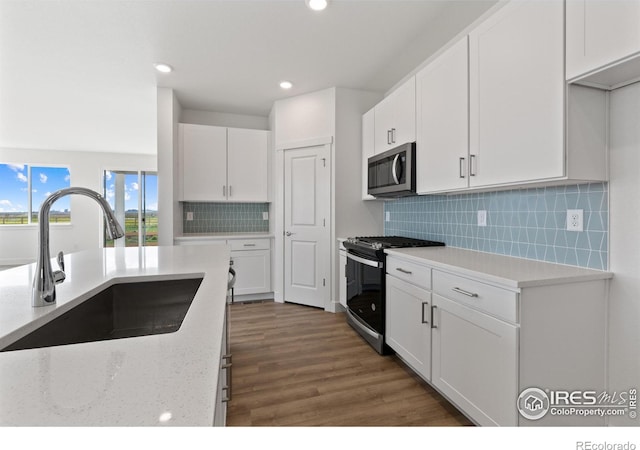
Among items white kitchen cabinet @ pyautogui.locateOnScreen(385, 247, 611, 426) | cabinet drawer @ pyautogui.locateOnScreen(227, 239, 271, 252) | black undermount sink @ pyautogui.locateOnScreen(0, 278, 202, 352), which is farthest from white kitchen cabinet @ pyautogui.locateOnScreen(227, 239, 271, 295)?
white kitchen cabinet @ pyautogui.locateOnScreen(385, 247, 611, 426)

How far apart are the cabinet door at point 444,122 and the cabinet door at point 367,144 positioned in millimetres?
860

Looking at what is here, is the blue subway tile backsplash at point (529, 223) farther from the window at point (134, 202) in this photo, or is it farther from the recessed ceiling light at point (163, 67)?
the window at point (134, 202)

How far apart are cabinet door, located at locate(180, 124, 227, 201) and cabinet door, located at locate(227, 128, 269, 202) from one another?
0.10m

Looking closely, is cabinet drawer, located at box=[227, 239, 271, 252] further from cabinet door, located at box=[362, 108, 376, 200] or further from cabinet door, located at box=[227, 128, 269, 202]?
cabinet door, located at box=[362, 108, 376, 200]

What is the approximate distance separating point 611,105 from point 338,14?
1.80m

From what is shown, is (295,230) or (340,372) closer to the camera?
(340,372)

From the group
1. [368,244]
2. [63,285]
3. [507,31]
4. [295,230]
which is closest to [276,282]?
[295,230]

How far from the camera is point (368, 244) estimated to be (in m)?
2.60

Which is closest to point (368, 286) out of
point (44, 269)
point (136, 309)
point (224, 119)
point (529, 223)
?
point (529, 223)

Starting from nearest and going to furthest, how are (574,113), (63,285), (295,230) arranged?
(63,285), (574,113), (295,230)

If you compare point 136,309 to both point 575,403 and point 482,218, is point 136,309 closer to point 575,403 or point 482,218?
point 575,403

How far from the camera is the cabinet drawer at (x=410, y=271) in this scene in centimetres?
190

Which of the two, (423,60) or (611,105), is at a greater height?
(423,60)
